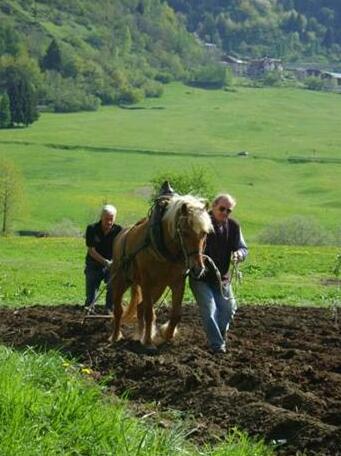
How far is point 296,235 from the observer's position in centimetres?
6900

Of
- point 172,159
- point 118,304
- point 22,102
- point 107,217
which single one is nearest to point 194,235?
point 118,304

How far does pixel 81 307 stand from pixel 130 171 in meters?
107

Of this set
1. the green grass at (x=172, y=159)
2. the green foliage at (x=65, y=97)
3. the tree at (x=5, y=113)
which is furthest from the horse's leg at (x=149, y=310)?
A: the green foliage at (x=65, y=97)

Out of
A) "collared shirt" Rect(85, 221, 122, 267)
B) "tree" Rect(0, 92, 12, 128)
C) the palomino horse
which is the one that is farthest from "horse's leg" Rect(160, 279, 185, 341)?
"tree" Rect(0, 92, 12, 128)

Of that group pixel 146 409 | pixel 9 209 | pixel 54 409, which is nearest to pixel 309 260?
pixel 146 409

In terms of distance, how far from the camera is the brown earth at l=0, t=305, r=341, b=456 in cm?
852

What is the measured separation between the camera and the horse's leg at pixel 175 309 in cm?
1222

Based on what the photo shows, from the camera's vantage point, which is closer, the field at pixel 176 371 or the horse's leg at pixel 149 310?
the field at pixel 176 371

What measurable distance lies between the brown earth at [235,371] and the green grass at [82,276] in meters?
4.26

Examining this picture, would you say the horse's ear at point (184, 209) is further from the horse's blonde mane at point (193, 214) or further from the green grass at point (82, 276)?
the green grass at point (82, 276)

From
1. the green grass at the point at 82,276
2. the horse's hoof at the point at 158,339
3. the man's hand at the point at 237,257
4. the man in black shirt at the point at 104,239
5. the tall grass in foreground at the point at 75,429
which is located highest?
the tall grass in foreground at the point at 75,429

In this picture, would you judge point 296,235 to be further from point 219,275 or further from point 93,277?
point 219,275

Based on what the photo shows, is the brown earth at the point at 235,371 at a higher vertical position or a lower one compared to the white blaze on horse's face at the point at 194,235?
lower

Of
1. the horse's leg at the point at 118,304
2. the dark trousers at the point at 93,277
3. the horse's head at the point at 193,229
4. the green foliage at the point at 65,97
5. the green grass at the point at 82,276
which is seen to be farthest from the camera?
the green foliage at the point at 65,97
